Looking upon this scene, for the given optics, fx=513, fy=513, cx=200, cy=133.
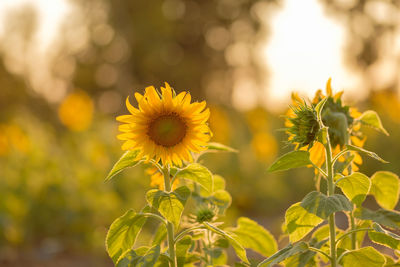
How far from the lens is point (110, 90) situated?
2056cm

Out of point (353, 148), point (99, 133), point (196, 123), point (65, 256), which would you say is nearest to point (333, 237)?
point (353, 148)

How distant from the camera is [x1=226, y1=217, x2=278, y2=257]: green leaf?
5.37 feet

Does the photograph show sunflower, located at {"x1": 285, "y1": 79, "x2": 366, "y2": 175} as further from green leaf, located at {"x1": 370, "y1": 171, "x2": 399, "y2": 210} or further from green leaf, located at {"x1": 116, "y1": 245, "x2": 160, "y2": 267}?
green leaf, located at {"x1": 116, "y1": 245, "x2": 160, "y2": 267}

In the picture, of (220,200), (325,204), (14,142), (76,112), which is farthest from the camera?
(76,112)

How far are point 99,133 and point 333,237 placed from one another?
19.0 ft

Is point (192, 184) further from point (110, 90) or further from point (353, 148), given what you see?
point (110, 90)

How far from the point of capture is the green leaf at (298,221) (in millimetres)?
1315

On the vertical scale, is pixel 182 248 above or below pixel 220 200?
below

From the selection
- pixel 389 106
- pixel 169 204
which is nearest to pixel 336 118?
pixel 169 204

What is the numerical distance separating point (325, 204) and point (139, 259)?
504 mm

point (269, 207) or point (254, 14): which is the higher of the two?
point (254, 14)

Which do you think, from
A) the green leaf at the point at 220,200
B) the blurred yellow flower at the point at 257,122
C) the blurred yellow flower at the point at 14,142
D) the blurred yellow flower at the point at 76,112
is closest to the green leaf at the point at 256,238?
the green leaf at the point at 220,200

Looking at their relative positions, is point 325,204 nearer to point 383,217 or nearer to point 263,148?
point 383,217

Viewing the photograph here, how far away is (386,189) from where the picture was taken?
5.28 feet
